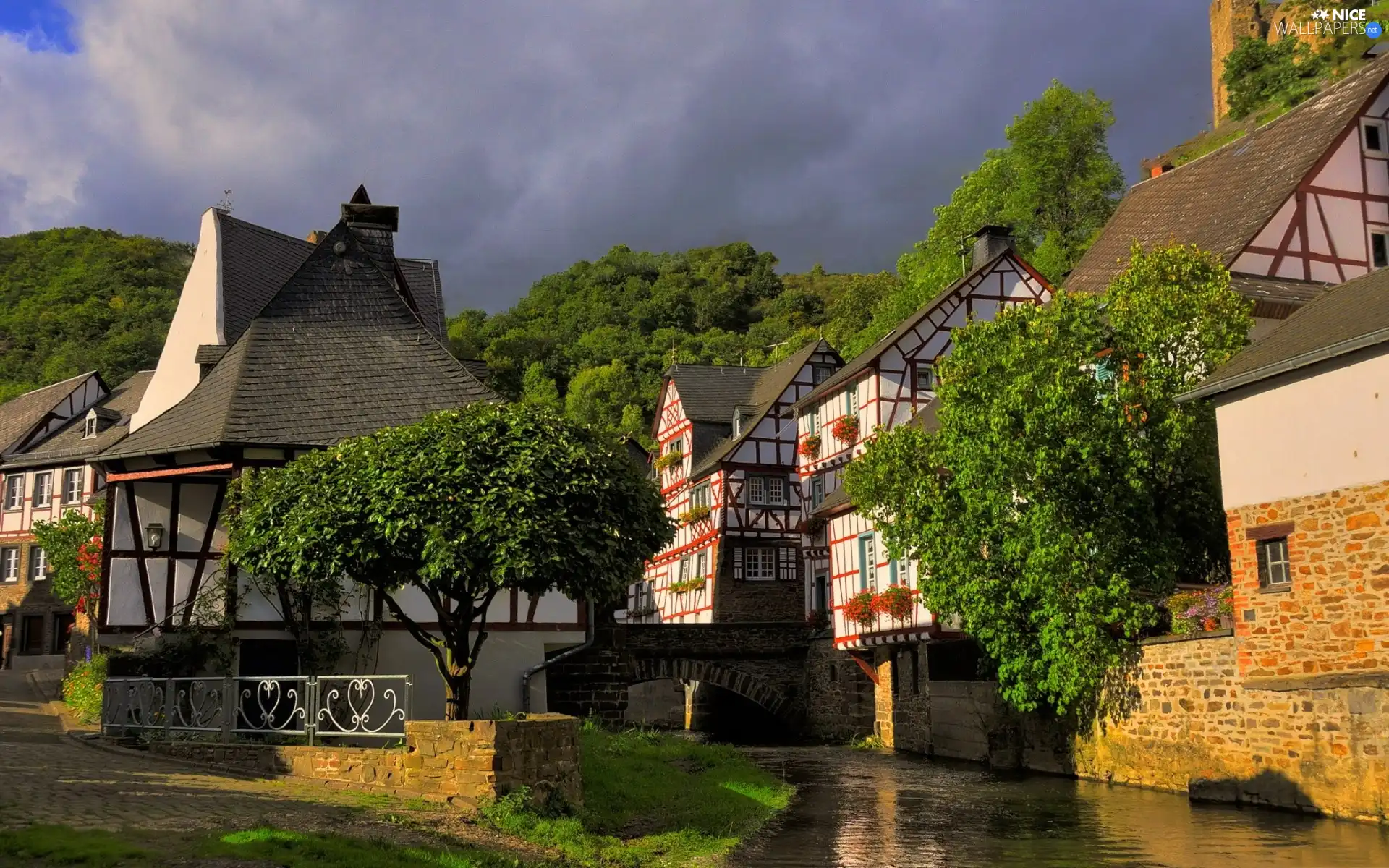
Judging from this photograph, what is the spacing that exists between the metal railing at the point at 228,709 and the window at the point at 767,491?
1111 inches

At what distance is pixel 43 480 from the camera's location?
50906 millimetres

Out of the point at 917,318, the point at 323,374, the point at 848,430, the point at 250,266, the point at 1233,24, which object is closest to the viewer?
the point at 323,374

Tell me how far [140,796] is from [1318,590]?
14.8m

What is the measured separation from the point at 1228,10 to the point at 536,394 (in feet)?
204

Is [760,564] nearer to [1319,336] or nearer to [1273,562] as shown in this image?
[1273,562]

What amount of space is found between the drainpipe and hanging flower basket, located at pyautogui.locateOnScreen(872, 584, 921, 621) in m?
9.53

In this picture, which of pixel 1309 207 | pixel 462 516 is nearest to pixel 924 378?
pixel 1309 207

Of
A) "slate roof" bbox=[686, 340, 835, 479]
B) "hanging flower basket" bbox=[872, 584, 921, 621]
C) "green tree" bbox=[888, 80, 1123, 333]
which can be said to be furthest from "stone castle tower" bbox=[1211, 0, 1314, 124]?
"hanging flower basket" bbox=[872, 584, 921, 621]

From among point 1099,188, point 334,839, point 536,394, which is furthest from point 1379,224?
point 536,394

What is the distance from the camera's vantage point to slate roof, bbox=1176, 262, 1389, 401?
16.8 m

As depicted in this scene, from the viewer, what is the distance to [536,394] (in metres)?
88.4

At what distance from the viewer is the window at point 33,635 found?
47.5m

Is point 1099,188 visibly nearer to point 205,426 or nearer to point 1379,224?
point 1379,224

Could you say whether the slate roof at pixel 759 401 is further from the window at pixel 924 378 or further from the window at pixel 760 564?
the window at pixel 924 378
